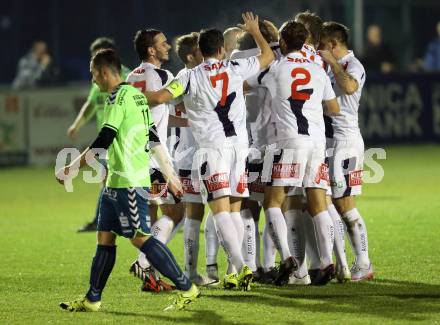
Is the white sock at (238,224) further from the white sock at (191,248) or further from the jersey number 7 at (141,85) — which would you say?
the jersey number 7 at (141,85)

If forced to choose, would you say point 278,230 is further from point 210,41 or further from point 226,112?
point 210,41

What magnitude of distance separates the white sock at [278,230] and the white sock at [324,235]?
29 centimetres

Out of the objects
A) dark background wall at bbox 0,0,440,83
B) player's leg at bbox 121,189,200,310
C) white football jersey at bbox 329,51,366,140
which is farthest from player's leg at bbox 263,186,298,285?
dark background wall at bbox 0,0,440,83

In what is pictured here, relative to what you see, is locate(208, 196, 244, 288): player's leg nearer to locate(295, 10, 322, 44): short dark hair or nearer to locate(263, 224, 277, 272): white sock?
locate(263, 224, 277, 272): white sock

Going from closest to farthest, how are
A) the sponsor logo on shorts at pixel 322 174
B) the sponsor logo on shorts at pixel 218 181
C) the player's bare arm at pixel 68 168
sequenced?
the player's bare arm at pixel 68 168 < the sponsor logo on shorts at pixel 218 181 < the sponsor logo on shorts at pixel 322 174

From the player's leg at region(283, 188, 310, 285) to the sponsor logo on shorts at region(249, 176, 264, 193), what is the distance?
253 millimetres

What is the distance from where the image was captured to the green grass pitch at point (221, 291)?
8797 millimetres

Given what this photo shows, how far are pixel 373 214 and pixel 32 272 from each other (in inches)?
212

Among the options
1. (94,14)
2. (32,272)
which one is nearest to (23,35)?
(94,14)

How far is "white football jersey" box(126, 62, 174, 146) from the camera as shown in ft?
33.6

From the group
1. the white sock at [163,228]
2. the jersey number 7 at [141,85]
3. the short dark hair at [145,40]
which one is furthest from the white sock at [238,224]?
the short dark hair at [145,40]

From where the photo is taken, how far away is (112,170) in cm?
884

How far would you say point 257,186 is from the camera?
10.5 m

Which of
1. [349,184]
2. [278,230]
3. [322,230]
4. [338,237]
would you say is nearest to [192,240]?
[278,230]
